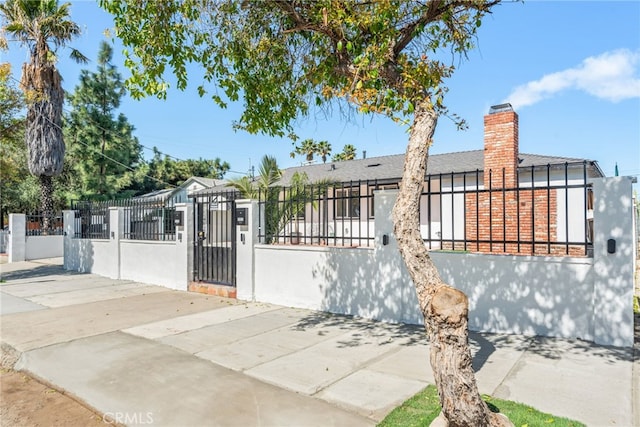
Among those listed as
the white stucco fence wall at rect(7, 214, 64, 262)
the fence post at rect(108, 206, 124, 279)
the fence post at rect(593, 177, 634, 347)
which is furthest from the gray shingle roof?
the white stucco fence wall at rect(7, 214, 64, 262)

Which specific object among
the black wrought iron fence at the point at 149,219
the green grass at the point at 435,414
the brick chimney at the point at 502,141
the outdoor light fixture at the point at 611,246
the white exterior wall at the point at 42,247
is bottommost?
the green grass at the point at 435,414

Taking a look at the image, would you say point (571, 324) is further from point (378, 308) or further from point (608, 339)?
point (378, 308)

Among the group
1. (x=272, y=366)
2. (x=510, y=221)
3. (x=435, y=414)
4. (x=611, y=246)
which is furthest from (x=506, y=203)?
(x=435, y=414)

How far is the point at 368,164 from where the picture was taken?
23078 millimetres

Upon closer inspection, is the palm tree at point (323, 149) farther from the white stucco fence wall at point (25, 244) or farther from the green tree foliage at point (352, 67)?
the green tree foliage at point (352, 67)

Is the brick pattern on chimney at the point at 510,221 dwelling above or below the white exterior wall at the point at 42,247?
above

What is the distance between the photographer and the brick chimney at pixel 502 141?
12.1m

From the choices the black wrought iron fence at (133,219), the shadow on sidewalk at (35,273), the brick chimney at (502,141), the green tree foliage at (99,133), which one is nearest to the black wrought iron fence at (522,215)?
the brick chimney at (502,141)

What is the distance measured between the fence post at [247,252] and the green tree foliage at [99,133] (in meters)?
19.8

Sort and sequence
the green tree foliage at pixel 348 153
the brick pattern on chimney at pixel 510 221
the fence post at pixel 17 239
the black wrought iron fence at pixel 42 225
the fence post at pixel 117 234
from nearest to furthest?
the brick pattern on chimney at pixel 510 221 → the fence post at pixel 117 234 → the fence post at pixel 17 239 → the black wrought iron fence at pixel 42 225 → the green tree foliage at pixel 348 153

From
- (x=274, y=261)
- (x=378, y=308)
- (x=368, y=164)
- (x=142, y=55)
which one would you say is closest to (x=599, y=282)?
(x=378, y=308)

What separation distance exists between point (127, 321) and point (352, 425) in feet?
18.1

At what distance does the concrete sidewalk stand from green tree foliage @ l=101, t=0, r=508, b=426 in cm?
127

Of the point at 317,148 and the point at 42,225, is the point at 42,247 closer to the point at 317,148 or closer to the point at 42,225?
the point at 42,225
